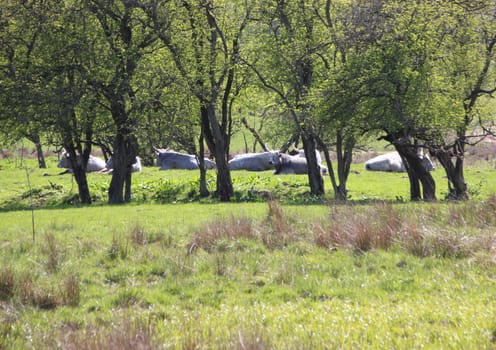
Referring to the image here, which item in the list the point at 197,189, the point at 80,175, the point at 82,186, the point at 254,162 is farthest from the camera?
the point at 254,162

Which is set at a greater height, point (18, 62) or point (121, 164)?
point (18, 62)

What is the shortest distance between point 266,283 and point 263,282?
0.13 metres

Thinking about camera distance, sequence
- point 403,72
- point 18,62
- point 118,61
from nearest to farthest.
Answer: point 403,72
point 118,61
point 18,62

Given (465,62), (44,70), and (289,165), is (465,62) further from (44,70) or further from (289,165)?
(44,70)

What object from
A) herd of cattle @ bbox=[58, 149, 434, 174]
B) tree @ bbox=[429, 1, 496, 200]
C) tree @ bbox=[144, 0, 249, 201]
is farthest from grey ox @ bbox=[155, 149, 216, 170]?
tree @ bbox=[429, 1, 496, 200]

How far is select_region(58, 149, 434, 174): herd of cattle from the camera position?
130 feet

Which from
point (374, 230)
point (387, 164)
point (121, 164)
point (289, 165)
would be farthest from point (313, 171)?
point (374, 230)

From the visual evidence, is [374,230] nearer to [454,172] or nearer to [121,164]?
[454,172]

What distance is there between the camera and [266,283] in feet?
35.1

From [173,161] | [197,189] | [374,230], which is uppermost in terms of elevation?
[173,161]

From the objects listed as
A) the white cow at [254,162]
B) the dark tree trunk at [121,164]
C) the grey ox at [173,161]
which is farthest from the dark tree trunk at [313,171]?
the grey ox at [173,161]

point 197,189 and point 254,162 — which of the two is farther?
point 254,162

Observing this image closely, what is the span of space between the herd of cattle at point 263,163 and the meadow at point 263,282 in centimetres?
2223

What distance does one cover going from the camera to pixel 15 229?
1741cm
